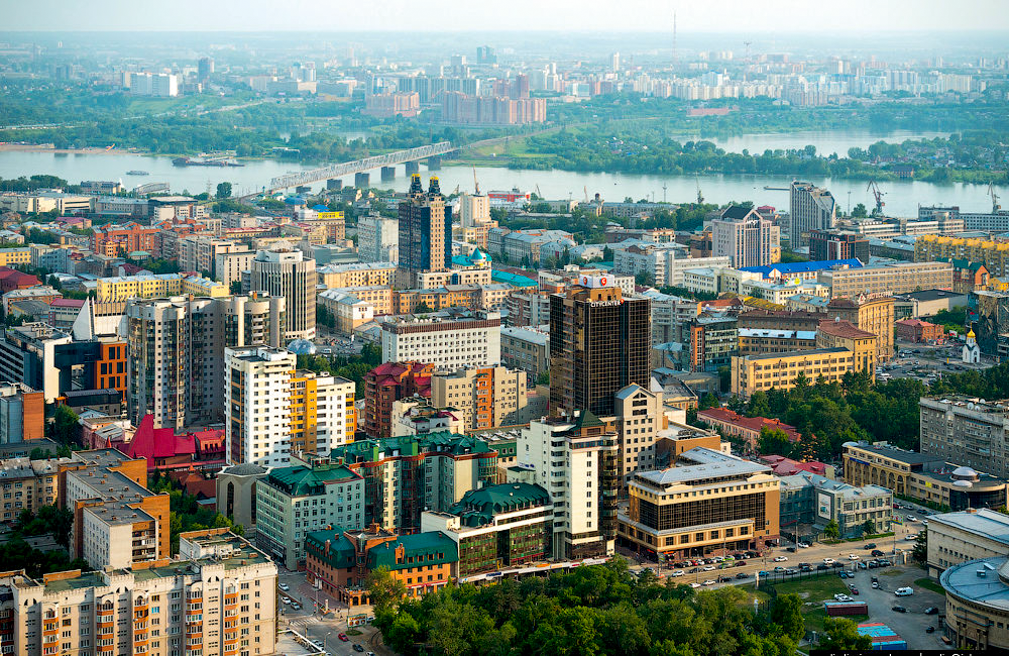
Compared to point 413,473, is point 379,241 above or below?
above

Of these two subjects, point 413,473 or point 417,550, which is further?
point 413,473

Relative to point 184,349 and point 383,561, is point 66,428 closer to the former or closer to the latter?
point 184,349

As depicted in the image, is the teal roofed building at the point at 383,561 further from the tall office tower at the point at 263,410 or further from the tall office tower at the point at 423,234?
the tall office tower at the point at 423,234

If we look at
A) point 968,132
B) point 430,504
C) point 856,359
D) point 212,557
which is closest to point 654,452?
point 430,504

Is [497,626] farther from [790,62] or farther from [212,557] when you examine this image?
[790,62]

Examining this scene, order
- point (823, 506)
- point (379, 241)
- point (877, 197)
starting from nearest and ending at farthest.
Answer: point (823, 506) → point (379, 241) → point (877, 197)

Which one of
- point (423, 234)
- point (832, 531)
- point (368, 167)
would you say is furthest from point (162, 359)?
point (368, 167)

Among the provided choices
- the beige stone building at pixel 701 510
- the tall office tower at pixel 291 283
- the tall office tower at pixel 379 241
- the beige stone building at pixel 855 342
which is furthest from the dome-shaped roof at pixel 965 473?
the tall office tower at pixel 379 241
